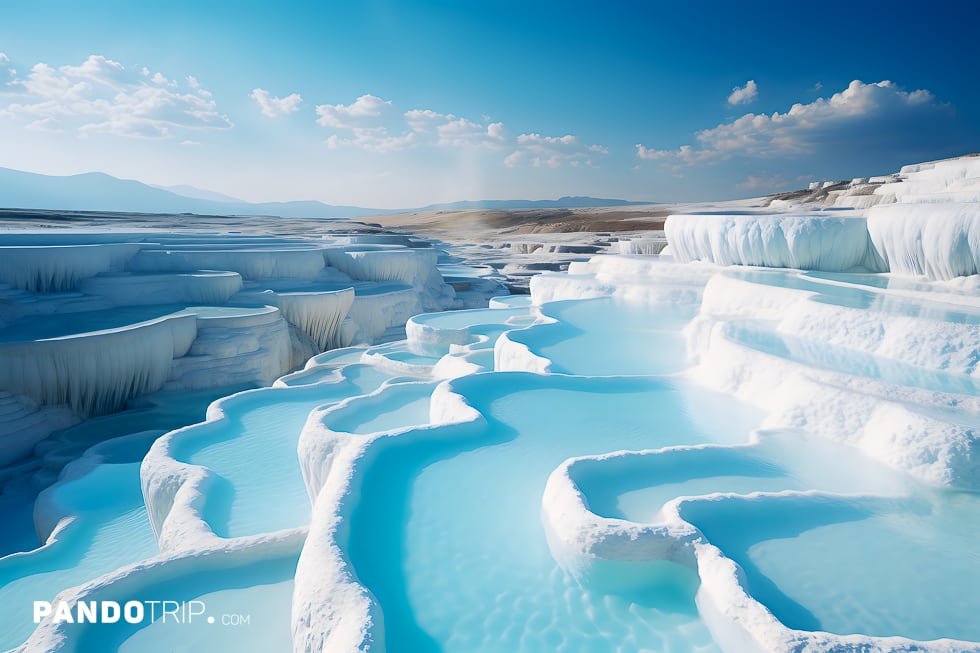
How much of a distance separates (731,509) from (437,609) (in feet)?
3.99

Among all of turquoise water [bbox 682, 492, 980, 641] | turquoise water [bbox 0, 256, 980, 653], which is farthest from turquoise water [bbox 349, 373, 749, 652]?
turquoise water [bbox 682, 492, 980, 641]

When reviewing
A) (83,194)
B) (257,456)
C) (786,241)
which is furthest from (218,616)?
(83,194)

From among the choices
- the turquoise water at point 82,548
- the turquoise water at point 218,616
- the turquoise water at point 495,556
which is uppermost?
the turquoise water at point 495,556

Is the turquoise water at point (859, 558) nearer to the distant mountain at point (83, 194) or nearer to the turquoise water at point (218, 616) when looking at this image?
the turquoise water at point (218, 616)

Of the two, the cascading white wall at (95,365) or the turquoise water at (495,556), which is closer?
the turquoise water at (495,556)

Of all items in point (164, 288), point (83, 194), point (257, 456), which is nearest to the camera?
point (257, 456)

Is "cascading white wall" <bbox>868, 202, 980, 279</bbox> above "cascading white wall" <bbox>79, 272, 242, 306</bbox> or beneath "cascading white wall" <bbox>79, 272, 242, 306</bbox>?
above

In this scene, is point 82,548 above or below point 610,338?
below

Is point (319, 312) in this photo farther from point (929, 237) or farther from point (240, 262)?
point (929, 237)

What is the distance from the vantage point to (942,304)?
459 centimetres

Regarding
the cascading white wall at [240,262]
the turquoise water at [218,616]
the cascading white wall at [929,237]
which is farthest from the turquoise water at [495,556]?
the cascading white wall at [240,262]

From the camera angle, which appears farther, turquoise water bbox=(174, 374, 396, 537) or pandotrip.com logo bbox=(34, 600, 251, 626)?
turquoise water bbox=(174, 374, 396, 537)

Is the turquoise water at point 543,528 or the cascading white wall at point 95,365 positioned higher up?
the turquoise water at point 543,528

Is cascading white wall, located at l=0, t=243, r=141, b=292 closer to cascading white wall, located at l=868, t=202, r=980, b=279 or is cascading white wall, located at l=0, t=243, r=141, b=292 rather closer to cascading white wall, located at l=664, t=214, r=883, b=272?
cascading white wall, located at l=664, t=214, r=883, b=272
